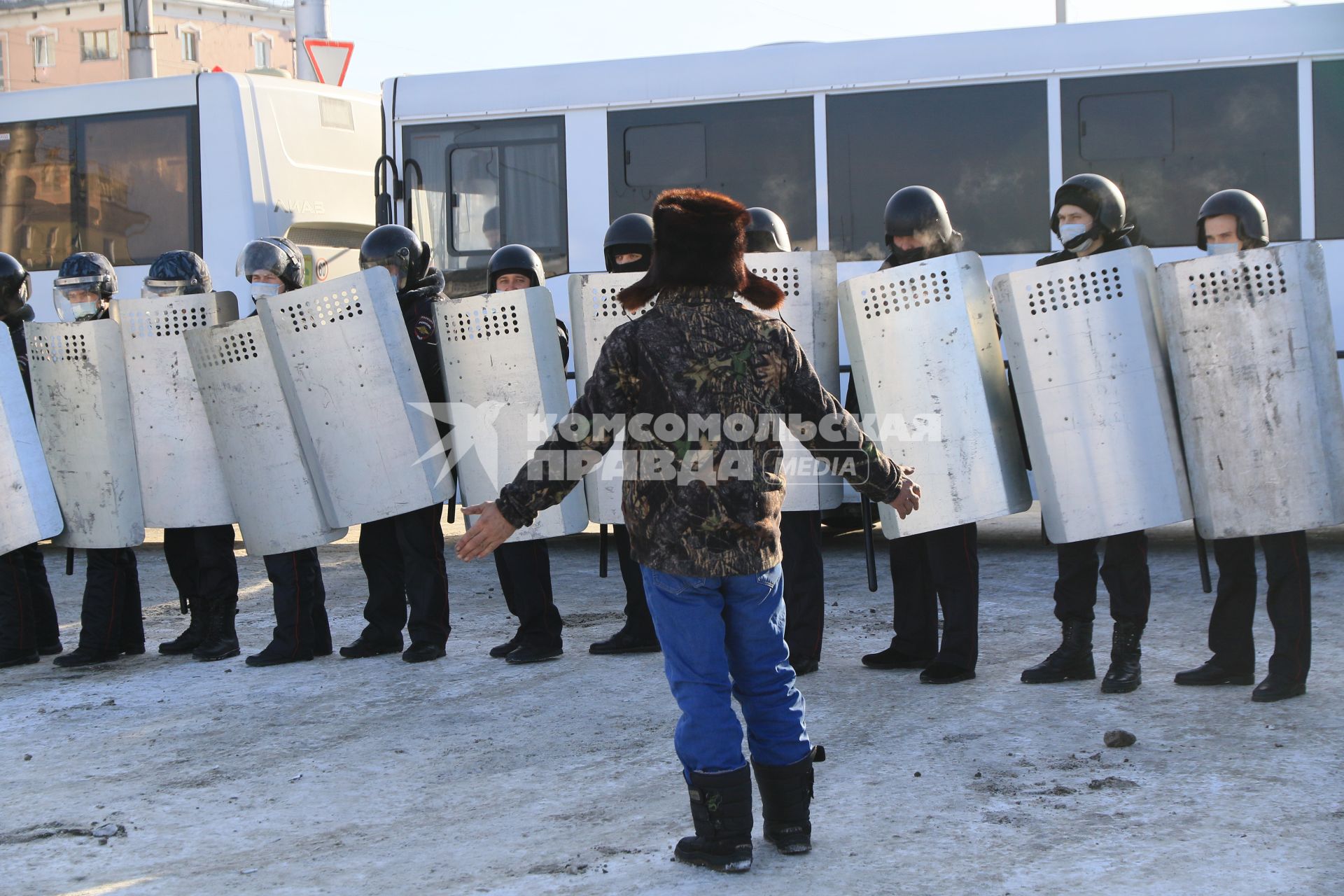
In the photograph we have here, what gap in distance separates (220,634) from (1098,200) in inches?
162

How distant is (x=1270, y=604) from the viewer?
16.3 feet

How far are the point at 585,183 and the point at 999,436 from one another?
199 inches

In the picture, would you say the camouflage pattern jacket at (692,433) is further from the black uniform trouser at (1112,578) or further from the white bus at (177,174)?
the white bus at (177,174)

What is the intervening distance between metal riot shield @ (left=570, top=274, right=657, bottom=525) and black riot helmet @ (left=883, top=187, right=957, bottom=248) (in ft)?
3.59

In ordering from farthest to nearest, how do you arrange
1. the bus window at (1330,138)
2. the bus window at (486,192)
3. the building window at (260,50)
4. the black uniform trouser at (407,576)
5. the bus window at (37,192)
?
the building window at (260,50) < the bus window at (37,192) < the bus window at (486,192) < the bus window at (1330,138) < the black uniform trouser at (407,576)

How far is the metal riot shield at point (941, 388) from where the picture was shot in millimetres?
5262

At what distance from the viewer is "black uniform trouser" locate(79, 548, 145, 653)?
633 centimetres

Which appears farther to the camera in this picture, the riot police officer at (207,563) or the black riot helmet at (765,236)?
the riot police officer at (207,563)

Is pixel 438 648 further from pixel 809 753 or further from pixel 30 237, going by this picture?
pixel 30 237

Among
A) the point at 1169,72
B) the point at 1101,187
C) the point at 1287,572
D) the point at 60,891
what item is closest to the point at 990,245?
the point at 1169,72

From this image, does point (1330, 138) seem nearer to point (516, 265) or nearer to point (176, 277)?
point (516, 265)

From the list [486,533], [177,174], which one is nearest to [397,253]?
[486,533]

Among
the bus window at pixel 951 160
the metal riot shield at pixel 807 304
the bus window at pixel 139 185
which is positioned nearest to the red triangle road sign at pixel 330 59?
the bus window at pixel 139 185

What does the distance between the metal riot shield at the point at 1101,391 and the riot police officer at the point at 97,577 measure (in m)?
3.95
